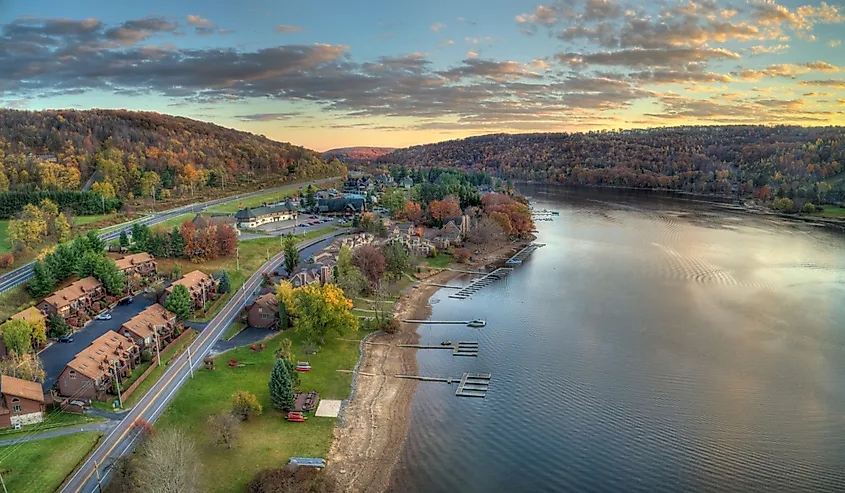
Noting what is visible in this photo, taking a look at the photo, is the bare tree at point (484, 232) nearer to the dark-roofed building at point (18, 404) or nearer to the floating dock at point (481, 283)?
the floating dock at point (481, 283)

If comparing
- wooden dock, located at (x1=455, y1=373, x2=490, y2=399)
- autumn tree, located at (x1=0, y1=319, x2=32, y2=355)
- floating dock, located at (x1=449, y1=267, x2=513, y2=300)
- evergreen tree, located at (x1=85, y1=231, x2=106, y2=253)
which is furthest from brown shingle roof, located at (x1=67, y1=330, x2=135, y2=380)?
floating dock, located at (x1=449, y1=267, x2=513, y2=300)

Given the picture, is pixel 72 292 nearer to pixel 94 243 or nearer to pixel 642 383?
pixel 94 243

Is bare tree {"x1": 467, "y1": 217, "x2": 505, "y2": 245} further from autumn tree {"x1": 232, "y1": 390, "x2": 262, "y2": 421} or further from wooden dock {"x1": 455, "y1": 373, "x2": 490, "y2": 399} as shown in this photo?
autumn tree {"x1": 232, "y1": 390, "x2": 262, "y2": 421}

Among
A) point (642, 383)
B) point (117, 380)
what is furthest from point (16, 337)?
point (642, 383)

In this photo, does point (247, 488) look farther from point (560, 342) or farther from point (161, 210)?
point (161, 210)

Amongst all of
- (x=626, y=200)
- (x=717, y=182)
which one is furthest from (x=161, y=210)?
(x=717, y=182)

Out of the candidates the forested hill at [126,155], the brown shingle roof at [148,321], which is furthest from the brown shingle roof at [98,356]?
the forested hill at [126,155]
